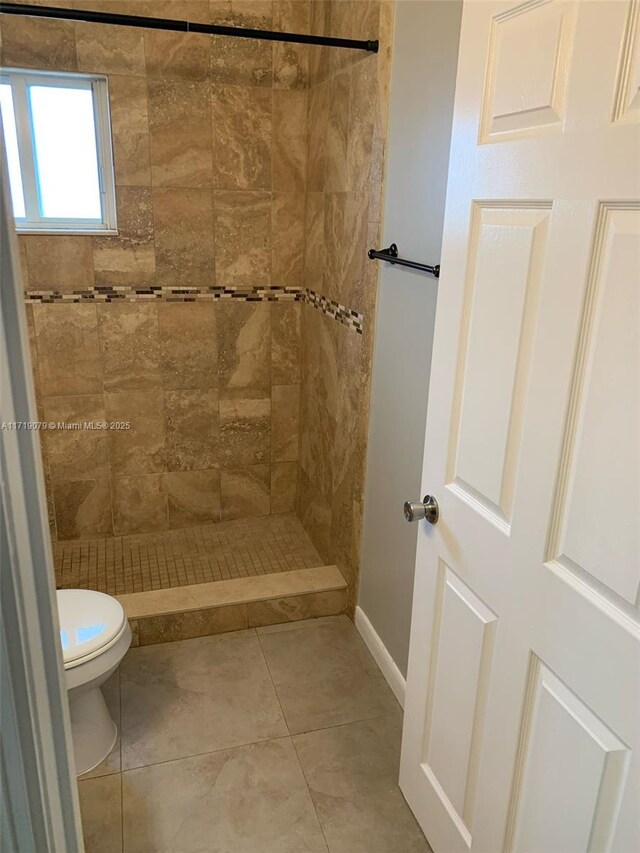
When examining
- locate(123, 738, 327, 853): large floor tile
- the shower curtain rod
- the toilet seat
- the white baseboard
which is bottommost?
locate(123, 738, 327, 853): large floor tile

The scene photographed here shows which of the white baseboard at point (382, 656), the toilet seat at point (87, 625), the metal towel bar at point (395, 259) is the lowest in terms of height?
the white baseboard at point (382, 656)

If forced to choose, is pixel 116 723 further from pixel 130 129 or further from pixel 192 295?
pixel 130 129

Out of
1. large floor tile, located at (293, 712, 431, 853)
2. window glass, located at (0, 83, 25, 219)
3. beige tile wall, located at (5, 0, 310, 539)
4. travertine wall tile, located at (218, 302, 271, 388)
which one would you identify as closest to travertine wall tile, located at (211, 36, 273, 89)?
beige tile wall, located at (5, 0, 310, 539)

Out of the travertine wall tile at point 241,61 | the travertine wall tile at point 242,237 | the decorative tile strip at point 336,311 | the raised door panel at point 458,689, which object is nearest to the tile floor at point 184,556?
the decorative tile strip at point 336,311

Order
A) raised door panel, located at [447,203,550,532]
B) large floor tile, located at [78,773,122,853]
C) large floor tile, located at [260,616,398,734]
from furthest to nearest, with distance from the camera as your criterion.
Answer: large floor tile, located at [260,616,398,734] → large floor tile, located at [78,773,122,853] → raised door panel, located at [447,203,550,532]

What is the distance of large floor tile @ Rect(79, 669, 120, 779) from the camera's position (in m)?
1.83

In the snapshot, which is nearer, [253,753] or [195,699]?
[253,753]

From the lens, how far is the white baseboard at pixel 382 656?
6.92ft

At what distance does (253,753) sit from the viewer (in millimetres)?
1911

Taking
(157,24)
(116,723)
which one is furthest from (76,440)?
(157,24)

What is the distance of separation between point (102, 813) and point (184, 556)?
47.4 inches

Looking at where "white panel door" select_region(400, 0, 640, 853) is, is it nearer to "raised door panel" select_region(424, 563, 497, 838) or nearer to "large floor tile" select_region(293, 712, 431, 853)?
"raised door panel" select_region(424, 563, 497, 838)

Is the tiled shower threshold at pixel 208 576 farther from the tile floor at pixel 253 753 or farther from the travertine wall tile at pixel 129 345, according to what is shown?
the travertine wall tile at pixel 129 345

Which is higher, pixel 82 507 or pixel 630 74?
pixel 630 74
